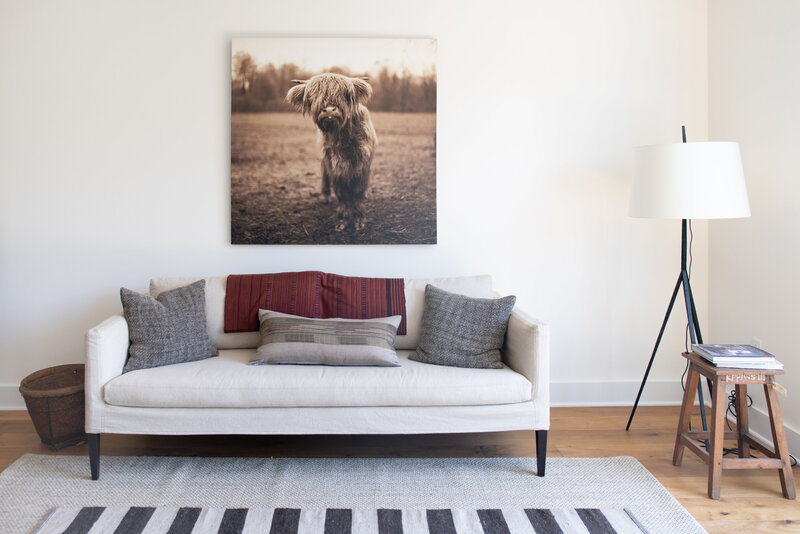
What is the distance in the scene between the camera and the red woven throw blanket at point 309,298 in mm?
3213

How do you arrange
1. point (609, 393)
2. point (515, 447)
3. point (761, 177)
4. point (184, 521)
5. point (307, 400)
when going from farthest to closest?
1. point (609, 393)
2. point (761, 177)
3. point (515, 447)
4. point (307, 400)
5. point (184, 521)

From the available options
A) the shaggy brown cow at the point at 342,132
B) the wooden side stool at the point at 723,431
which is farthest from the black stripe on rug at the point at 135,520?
the wooden side stool at the point at 723,431

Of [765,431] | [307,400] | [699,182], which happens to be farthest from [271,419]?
[765,431]

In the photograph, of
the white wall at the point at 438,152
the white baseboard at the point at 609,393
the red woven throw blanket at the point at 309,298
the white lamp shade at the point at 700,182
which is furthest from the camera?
the white baseboard at the point at 609,393

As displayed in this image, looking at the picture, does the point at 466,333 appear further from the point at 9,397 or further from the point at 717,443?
the point at 9,397

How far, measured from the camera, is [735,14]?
3.35m

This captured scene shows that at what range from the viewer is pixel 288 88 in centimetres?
354

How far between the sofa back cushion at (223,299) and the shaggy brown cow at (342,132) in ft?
2.07

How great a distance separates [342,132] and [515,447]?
2012 mm

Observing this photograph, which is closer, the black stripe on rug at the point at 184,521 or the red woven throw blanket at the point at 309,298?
the black stripe on rug at the point at 184,521

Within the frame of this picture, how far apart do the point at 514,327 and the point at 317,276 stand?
1.10 metres

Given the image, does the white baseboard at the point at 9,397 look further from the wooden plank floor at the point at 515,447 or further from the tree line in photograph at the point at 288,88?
the tree line in photograph at the point at 288,88

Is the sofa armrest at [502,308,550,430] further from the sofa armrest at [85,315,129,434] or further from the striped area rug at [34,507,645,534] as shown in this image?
the sofa armrest at [85,315,129,434]

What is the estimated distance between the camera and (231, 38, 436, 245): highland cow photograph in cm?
353
